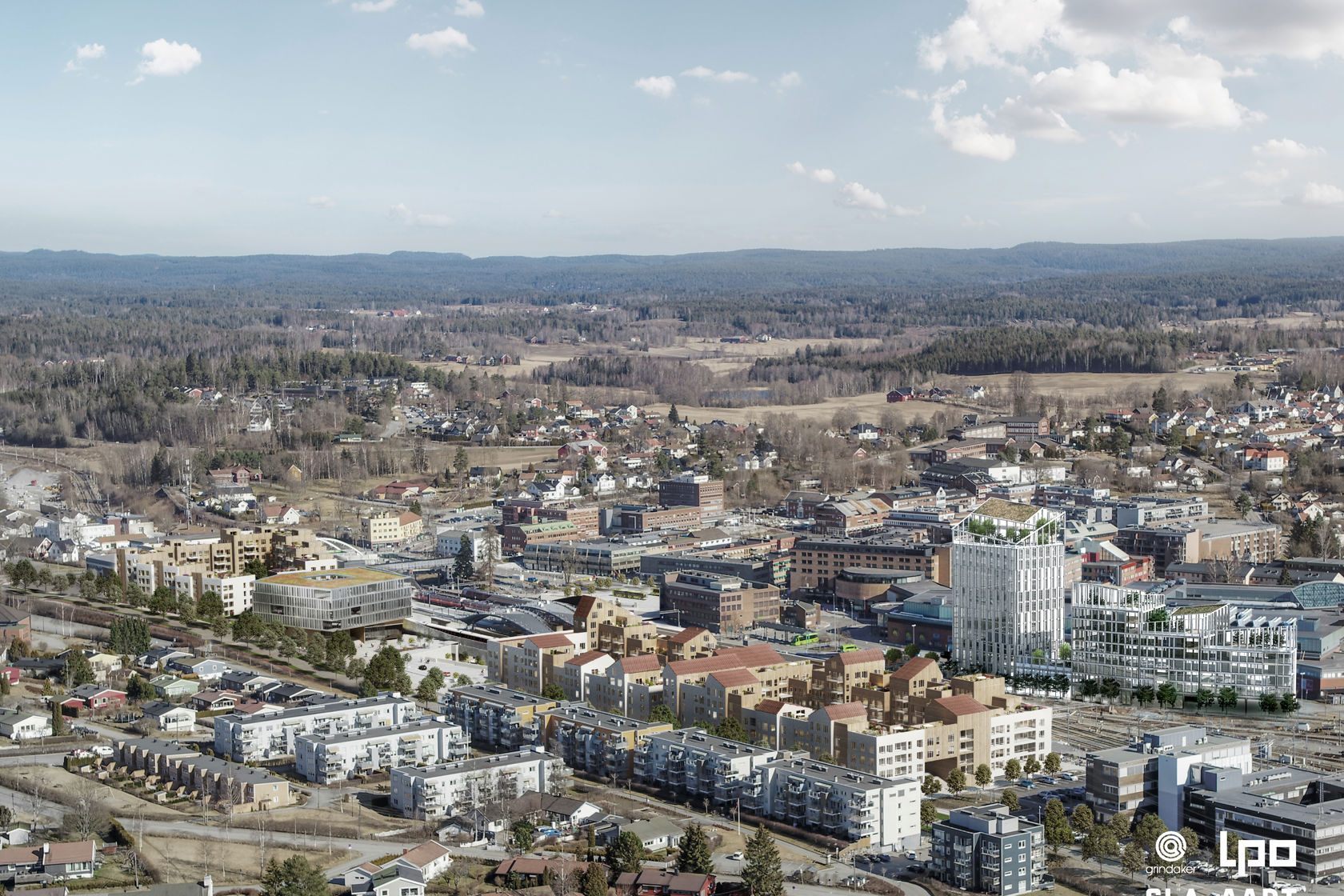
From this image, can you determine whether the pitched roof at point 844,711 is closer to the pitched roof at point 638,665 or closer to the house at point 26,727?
the pitched roof at point 638,665

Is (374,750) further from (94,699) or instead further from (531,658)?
(94,699)

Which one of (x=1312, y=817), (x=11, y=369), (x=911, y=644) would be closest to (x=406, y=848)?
(x=1312, y=817)

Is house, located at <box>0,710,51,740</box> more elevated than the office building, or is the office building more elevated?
the office building

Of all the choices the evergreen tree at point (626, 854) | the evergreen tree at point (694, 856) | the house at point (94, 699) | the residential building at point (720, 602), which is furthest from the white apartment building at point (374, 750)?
the residential building at point (720, 602)

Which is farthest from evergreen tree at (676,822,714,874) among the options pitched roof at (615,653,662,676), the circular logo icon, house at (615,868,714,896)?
pitched roof at (615,653,662,676)

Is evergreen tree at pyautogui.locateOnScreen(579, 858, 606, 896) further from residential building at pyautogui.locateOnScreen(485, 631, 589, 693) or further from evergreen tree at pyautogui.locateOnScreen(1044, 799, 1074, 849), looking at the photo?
residential building at pyautogui.locateOnScreen(485, 631, 589, 693)

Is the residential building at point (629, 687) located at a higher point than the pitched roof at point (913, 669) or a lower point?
lower
